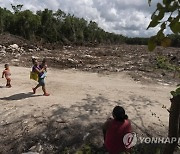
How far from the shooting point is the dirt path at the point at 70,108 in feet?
23.0

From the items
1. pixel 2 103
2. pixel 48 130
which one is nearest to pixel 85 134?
pixel 48 130

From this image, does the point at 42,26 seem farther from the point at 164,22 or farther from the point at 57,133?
the point at 164,22

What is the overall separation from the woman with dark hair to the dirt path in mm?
1764

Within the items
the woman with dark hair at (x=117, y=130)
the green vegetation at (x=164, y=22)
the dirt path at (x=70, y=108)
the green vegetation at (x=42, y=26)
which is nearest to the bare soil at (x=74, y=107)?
the dirt path at (x=70, y=108)

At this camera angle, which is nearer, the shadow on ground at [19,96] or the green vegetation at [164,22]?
the green vegetation at [164,22]

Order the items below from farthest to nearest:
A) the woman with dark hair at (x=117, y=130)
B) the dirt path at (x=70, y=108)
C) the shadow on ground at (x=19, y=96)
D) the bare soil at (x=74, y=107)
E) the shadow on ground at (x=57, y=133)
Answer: the shadow on ground at (x=19, y=96) → the dirt path at (x=70, y=108) → the bare soil at (x=74, y=107) → the shadow on ground at (x=57, y=133) → the woman with dark hair at (x=117, y=130)

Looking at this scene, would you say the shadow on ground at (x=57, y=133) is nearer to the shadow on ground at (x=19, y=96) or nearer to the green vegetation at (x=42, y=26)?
the shadow on ground at (x=19, y=96)

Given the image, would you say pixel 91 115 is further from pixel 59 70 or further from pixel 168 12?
pixel 59 70

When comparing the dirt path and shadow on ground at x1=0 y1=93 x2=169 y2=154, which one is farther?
the dirt path

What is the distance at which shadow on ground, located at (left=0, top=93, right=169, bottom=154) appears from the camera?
6.54 m

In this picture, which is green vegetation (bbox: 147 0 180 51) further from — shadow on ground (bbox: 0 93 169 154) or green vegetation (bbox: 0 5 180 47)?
green vegetation (bbox: 0 5 180 47)

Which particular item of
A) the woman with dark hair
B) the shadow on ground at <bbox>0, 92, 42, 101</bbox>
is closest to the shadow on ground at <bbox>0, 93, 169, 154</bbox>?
the woman with dark hair

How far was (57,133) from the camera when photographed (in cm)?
698

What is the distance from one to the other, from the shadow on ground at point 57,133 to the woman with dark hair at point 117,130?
150 centimetres
